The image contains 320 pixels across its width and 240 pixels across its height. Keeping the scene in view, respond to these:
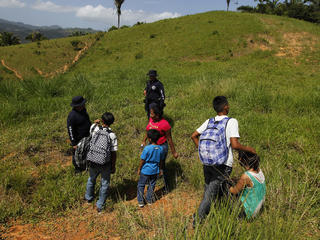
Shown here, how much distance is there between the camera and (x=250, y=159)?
247 centimetres

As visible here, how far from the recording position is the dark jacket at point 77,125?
12.2ft

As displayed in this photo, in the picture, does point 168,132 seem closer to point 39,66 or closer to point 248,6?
point 39,66

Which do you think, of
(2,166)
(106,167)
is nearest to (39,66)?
(2,166)

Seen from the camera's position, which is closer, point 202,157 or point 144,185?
point 202,157

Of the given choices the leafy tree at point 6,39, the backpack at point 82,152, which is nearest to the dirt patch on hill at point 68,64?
the backpack at point 82,152

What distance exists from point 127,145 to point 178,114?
2.54 meters

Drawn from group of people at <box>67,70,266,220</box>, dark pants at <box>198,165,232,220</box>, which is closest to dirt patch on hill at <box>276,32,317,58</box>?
group of people at <box>67,70,266,220</box>

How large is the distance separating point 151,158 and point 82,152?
1130mm

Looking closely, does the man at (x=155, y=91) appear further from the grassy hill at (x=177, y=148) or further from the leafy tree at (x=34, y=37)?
the leafy tree at (x=34, y=37)

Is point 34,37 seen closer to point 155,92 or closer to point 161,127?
point 155,92

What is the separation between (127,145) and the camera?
5477 millimetres

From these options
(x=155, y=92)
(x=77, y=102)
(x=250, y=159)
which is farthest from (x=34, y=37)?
(x=250, y=159)

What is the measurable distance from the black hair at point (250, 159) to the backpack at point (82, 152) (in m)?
2.31

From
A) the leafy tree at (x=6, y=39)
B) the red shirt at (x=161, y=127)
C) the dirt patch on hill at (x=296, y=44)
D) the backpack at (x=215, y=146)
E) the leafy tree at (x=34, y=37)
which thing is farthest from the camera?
the leafy tree at (x=34, y=37)
